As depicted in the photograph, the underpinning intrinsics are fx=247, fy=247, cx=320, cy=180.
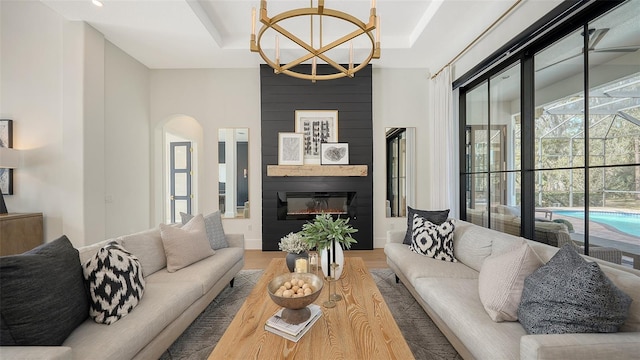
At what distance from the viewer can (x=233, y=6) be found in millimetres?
2887

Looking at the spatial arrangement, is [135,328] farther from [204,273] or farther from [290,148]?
[290,148]

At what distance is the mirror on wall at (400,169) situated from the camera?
168 inches

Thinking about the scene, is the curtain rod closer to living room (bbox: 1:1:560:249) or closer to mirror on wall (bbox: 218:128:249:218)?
living room (bbox: 1:1:560:249)

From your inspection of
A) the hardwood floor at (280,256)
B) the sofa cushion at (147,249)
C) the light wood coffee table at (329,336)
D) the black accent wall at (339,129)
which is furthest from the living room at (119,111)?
the light wood coffee table at (329,336)

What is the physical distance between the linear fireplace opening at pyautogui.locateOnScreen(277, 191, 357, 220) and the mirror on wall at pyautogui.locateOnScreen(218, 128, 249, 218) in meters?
0.68

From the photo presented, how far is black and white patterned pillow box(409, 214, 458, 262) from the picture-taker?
2387 millimetres

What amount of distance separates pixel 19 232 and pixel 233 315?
254 cm

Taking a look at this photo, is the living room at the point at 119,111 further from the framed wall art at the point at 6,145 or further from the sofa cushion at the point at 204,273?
the sofa cushion at the point at 204,273

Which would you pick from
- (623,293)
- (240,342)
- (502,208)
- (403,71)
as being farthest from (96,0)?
(502,208)

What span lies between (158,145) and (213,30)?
225 centimetres

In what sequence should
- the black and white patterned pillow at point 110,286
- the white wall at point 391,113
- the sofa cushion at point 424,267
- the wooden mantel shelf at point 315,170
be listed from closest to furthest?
the black and white patterned pillow at point 110,286, the sofa cushion at point 424,267, the wooden mantel shelf at point 315,170, the white wall at point 391,113

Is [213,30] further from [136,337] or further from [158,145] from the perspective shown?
[136,337]

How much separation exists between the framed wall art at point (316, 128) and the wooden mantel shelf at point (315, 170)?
0.49 ft

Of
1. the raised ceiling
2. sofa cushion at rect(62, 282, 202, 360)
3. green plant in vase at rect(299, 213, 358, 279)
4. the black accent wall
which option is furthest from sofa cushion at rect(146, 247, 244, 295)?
the raised ceiling
